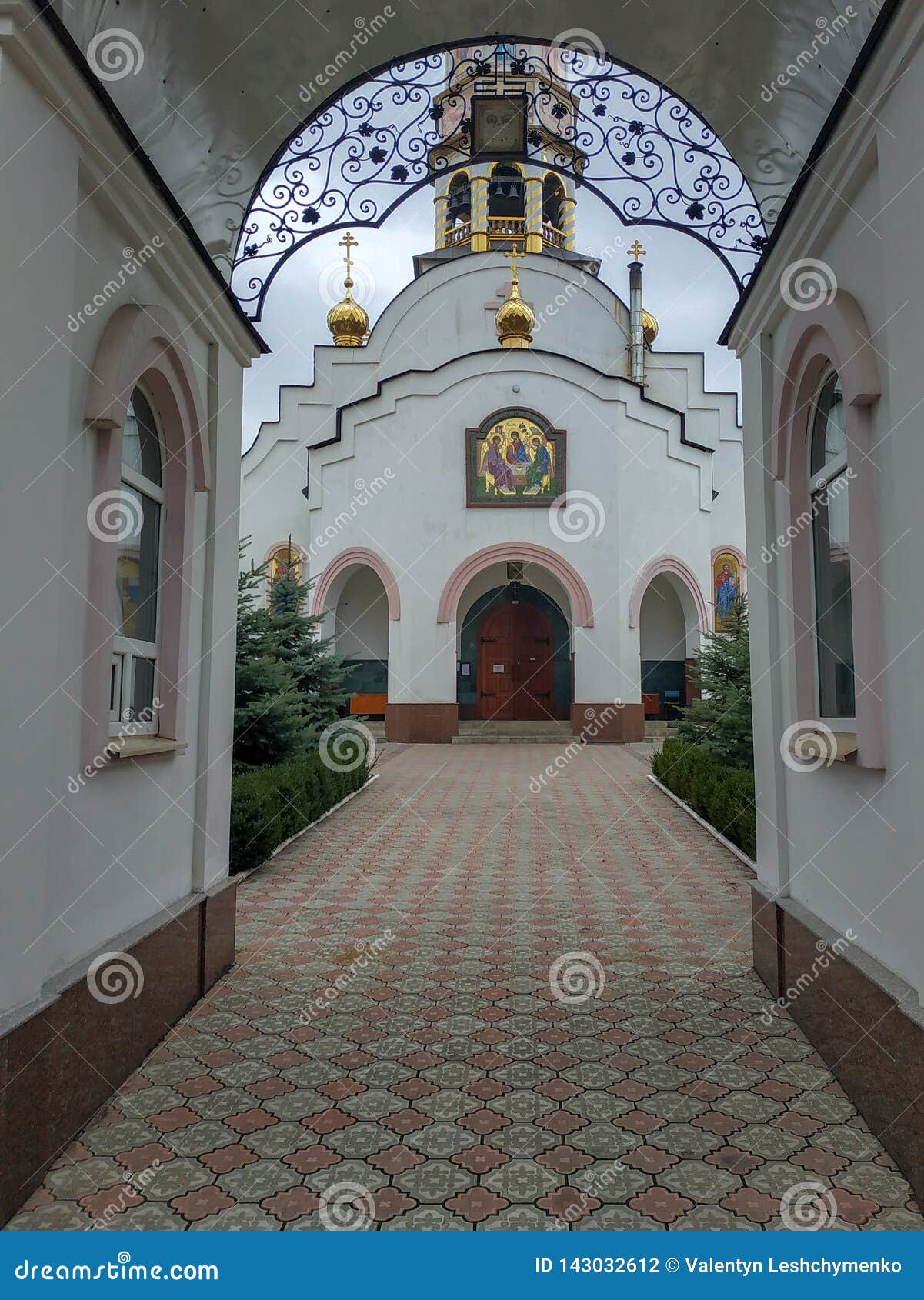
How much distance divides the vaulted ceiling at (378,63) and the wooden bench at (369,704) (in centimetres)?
1548

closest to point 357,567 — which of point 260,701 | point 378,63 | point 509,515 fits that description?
point 509,515

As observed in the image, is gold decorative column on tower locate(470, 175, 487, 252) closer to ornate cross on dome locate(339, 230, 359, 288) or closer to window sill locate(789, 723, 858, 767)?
ornate cross on dome locate(339, 230, 359, 288)

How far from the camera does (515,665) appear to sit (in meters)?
20.8

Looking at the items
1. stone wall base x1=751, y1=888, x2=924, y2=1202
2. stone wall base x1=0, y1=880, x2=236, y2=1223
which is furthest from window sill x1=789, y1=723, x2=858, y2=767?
stone wall base x1=0, y1=880, x2=236, y2=1223

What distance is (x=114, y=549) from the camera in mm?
3307

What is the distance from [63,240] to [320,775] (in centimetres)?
723

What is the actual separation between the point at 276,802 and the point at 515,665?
13.4m

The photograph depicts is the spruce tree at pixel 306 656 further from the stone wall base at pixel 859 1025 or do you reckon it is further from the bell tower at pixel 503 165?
the stone wall base at pixel 859 1025

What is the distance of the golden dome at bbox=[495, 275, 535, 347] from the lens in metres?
19.0

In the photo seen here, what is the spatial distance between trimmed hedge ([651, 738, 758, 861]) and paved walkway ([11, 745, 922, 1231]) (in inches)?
55.1

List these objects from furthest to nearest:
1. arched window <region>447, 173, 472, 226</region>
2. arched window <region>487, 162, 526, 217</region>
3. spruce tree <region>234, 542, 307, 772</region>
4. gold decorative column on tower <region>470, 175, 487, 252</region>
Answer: arched window <region>447, 173, 472, 226</region> < gold decorative column on tower <region>470, 175, 487, 252</region> < arched window <region>487, 162, 526, 217</region> < spruce tree <region>234, 542, 307, 772</region>

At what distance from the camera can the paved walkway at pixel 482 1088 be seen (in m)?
2.56

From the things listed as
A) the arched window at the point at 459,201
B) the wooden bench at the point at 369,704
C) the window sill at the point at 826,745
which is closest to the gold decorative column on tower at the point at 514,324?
the arched window at the point at 459,201

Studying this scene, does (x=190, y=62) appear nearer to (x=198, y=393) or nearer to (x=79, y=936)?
(x=198, y=393)
